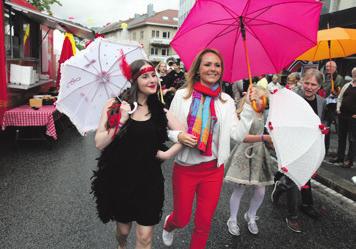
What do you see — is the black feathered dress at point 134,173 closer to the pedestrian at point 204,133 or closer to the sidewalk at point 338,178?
the pedestrian at point 204,133

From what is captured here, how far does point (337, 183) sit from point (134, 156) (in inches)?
164

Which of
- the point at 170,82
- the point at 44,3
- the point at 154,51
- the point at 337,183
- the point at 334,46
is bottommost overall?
the point at 337,183

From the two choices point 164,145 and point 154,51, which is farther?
point 154,51

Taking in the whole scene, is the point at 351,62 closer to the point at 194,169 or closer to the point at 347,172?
the point at 347,172

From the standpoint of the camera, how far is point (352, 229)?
12.9 ft

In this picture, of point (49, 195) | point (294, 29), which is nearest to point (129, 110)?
point (294, 29)

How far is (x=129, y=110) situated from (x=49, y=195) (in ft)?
9.28

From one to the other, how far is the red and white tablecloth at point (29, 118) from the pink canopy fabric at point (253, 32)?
4.80 m

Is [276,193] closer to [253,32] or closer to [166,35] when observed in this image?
[253,32]

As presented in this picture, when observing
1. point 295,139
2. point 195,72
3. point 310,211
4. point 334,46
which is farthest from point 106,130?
point 334,46

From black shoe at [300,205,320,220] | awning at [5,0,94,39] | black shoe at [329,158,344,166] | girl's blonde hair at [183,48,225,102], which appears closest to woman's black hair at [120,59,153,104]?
girl's blonde hair at [183,48,225,102]

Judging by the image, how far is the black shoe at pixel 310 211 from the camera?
4182mm

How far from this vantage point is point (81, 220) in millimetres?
3777

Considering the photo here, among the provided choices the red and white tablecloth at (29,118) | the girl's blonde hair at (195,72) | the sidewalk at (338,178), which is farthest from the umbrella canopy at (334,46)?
the red and white tablecloth at (29,118)
